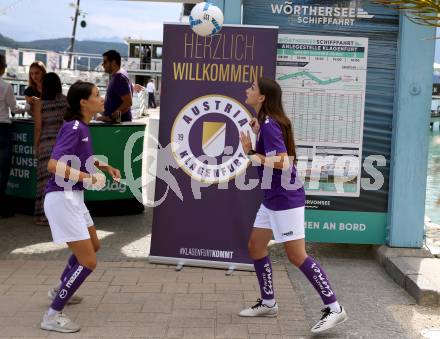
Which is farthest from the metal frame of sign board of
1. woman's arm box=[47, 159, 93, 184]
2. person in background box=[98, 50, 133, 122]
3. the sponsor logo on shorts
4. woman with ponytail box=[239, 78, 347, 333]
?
person in background box=[98, 50, 133, 122]

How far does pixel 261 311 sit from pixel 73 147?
5.76 feet

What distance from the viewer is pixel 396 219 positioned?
625cm

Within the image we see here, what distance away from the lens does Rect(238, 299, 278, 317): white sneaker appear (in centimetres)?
471

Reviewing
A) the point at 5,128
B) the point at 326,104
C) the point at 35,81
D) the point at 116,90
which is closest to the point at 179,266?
the point at 326,104

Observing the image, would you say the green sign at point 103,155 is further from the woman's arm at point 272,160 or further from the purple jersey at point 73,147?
the woman's arm at point 272,160

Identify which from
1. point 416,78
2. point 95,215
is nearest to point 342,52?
point 416,78

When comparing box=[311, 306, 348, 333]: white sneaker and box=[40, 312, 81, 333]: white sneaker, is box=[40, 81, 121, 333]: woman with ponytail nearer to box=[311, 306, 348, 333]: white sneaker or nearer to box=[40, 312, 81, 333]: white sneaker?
Answer: box=[40, 312, 81, 333]: white sneaker

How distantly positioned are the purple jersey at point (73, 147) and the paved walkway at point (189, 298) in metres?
0.99

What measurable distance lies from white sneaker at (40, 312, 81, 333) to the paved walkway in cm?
5

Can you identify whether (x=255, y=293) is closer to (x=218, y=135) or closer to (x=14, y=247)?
(x=218, y=135)

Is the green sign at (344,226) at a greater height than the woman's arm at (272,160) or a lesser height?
lesser

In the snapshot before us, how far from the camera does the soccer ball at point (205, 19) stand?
212 inches

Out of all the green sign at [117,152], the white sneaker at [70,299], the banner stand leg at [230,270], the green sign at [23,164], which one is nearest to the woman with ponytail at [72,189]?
the white sneaker at [70,299]

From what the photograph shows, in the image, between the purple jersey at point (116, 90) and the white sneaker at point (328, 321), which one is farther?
the purple jersey at point (116, 90)
